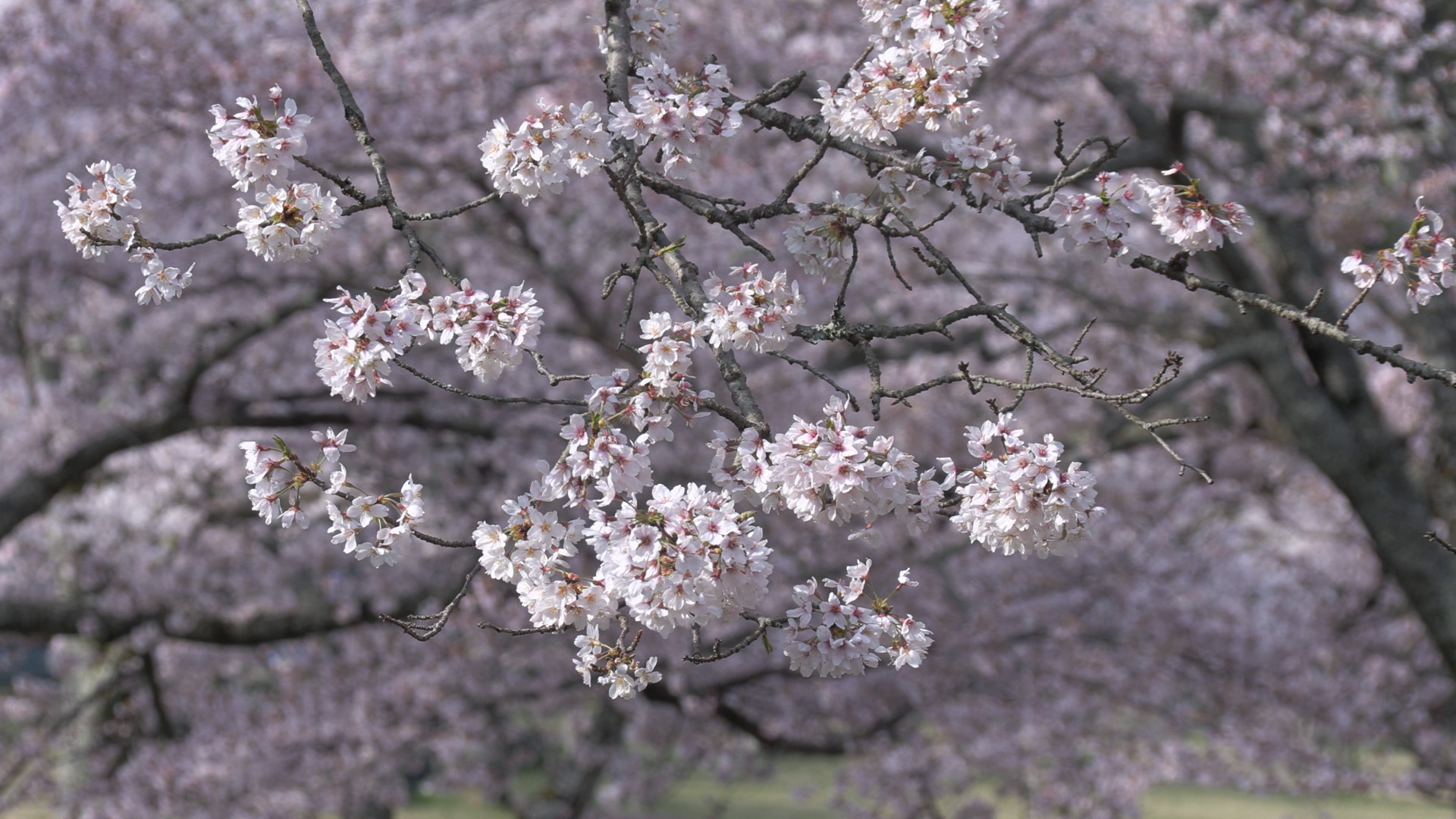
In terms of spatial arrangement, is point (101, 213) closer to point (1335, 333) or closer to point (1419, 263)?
point (1335, 333)

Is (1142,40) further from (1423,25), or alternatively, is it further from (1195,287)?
(1195,287)

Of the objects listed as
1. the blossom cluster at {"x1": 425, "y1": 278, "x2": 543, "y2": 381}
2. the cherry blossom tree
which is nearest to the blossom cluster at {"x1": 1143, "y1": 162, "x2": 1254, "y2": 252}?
the blossom cluster at {"x1": 425, "y1": 278, "x2": 543, "y2": 381}

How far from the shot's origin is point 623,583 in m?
1.80

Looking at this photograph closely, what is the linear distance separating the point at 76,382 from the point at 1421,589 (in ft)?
31.6

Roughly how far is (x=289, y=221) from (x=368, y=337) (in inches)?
13.8

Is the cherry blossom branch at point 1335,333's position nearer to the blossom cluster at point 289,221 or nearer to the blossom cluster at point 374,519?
the blossom cluster at point 374,519

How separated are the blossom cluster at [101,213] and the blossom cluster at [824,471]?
1279 millimetres

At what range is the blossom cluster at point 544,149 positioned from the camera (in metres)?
2.19

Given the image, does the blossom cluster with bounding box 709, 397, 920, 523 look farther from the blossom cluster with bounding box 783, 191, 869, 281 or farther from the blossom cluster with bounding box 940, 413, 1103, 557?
the blossom cluster with bounding box 783, 191, 869, 281

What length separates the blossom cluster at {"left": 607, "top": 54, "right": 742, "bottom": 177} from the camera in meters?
2.28

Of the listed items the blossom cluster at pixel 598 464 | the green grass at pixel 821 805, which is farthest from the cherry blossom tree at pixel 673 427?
the green grass at pixel 821 805

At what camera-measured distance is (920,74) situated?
2.46 meters

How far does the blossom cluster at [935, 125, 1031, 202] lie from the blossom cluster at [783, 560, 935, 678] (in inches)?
34.9

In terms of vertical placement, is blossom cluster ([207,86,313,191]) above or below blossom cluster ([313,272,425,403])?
above
